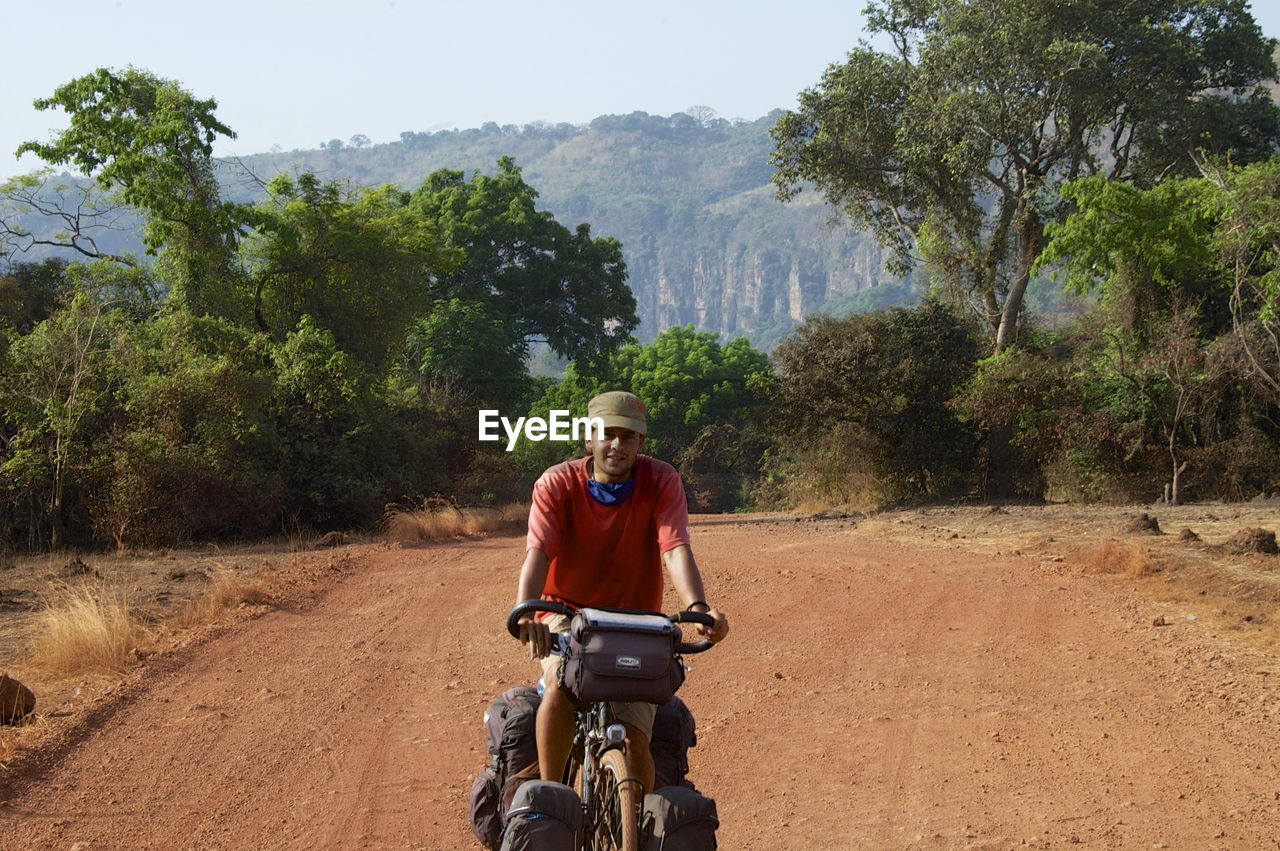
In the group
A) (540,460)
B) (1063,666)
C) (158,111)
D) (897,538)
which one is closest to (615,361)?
(540,460)

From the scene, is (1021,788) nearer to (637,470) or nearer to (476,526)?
(637,470)

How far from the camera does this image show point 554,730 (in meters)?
3.73

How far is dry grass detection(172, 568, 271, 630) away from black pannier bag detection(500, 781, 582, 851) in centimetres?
673

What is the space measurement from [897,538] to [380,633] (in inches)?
322

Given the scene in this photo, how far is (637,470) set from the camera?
4.13 metres

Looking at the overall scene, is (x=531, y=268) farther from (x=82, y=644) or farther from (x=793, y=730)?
(x=793, y=730)

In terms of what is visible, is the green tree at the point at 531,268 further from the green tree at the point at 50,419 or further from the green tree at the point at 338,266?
the green tree at the point at 50,419

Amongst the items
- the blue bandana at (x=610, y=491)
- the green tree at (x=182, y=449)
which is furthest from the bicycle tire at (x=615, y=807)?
the green tree at (x=182, y=449)

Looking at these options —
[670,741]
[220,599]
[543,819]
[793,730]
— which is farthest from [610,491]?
[220,599]

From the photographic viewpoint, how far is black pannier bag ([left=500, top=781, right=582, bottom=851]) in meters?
3.43

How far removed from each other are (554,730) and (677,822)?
56 centimetres

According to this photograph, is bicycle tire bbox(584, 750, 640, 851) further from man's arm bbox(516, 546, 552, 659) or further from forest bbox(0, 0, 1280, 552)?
forest bbox(0, 0, 1280, 552)

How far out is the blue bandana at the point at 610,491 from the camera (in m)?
4.06

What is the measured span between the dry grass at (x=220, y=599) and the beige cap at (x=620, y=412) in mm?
6633
